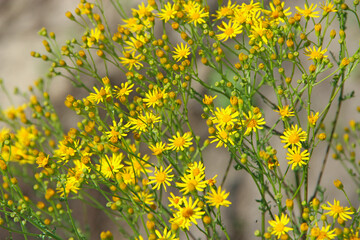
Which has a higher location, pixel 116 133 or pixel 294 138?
pixel 116 133

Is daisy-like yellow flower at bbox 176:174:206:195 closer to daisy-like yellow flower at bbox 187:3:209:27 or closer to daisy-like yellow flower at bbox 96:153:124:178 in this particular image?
daisy-like yellow flower at bbox 96:153:124:178

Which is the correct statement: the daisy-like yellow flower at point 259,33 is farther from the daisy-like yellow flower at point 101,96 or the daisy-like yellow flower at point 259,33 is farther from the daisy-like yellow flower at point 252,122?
the daisy-like yellow flower at point 101,96

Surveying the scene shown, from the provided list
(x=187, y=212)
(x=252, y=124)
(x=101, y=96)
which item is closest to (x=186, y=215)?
(x=187, y=212)

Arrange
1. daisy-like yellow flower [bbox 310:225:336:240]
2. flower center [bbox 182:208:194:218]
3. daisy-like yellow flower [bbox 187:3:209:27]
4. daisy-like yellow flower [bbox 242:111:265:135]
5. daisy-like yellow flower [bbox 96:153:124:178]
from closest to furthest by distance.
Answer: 1. daisy-like yellow flower [bbox 310:225:336:240]
2. flower center [bbox 182:208:194:218]
3. daisy-like yellow flower [bbox 242:111:265:135]
4. daisy-like yellow flower [bbox 96:153:124:178]
5. daisy-like yellow flower [bbox 187:3:209:27]

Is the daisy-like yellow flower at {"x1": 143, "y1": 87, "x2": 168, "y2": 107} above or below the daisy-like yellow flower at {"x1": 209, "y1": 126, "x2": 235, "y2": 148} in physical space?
above

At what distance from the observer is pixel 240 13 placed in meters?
Answer: 2.08

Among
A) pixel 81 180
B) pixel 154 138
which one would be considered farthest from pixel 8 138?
pixel 154 138

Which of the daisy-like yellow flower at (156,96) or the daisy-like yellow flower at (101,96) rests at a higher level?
the daisy-like yellow flower at (101,96)

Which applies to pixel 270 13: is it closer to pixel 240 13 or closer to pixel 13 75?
pixel 240 13

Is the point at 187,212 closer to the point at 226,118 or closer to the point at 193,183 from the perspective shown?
the point at 193,183

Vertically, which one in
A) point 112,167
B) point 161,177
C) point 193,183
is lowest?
point 193,183

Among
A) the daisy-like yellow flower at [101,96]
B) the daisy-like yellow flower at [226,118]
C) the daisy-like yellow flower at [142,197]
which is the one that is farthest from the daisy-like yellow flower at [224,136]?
the daisy-like yellow flower at [101,96]

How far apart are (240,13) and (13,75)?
2.68m

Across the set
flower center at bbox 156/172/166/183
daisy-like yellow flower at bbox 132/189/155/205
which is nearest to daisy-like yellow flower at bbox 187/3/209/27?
flower center at bbox 156/172/166/183
